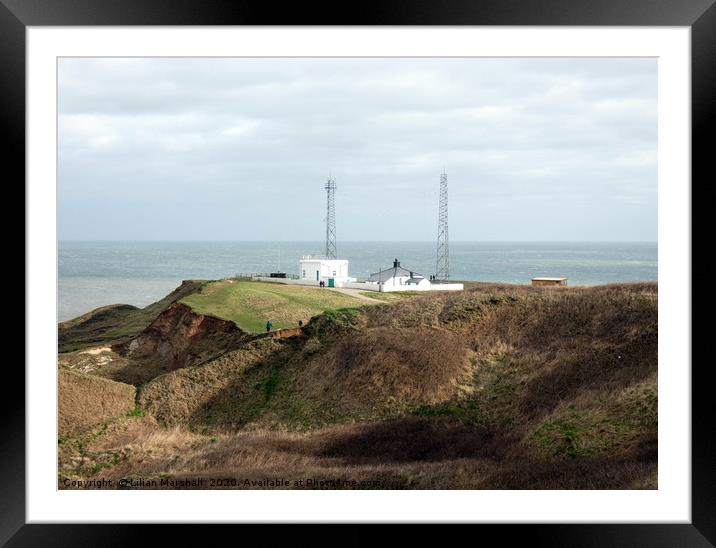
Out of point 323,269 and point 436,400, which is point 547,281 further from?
point 323,269

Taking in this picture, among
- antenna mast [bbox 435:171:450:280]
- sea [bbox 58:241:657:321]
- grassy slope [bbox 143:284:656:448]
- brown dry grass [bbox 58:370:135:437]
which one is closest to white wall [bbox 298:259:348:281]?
sea [bbox 58:241:657:321]

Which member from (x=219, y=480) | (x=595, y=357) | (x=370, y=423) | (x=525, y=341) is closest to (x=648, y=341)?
(x=595, y=357)

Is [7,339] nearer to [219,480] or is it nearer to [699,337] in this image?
[219,480]

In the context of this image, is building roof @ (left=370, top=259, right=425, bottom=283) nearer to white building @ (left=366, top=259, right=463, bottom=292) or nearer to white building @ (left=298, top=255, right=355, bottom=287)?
white building @ (left=366, top=259, right=463, bottom=292)

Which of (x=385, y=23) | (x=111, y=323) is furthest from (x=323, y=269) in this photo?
(x=385, y=23)

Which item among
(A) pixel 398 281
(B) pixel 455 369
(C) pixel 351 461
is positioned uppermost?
(A) pixel 398 281

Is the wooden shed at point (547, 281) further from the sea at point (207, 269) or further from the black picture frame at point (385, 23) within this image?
the black picture frame at point (385, 23)

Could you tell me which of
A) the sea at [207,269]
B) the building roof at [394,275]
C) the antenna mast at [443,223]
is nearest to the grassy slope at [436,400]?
the antenna mast at [443,223]
